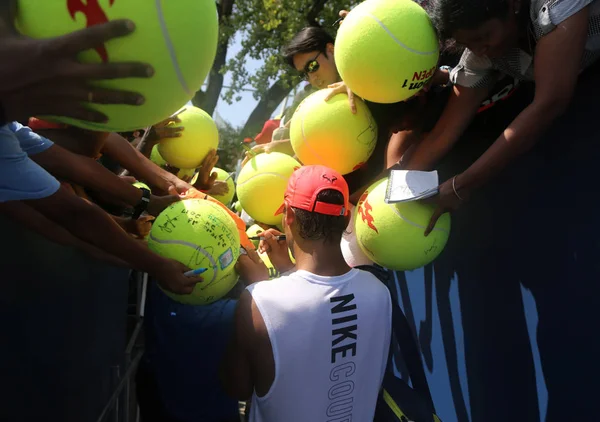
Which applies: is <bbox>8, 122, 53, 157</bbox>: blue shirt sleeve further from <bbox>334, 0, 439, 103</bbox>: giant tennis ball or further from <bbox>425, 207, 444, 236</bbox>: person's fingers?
<bbox>425, 207, 444, 236</bbox>: person's fingers

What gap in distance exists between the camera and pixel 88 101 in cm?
115

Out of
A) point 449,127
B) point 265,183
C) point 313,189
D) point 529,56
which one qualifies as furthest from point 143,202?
point 529,56

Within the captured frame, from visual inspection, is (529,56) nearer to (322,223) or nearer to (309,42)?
(322,223)

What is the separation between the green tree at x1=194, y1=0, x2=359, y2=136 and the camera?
402 inches

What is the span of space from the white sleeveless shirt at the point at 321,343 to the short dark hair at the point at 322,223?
0.53 ft

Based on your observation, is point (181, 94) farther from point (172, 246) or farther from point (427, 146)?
point (427, 146)

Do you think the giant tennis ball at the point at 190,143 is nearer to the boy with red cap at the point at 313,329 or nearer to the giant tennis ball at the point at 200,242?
the giant tennis ball at the point at 200,242

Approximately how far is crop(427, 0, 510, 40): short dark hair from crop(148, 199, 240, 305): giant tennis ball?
1211 millimetres

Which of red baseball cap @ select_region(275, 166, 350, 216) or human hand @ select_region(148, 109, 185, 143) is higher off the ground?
red baseball cap @ select_region(275, 166, 350, 216)

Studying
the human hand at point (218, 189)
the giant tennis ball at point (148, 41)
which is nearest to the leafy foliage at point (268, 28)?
the human hand at point (218, 189)

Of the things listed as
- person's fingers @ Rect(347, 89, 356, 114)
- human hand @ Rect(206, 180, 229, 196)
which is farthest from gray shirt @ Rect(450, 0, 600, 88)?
human hand @ Rect(206, 180, 229, 196)

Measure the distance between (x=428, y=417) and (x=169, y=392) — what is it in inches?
60.3

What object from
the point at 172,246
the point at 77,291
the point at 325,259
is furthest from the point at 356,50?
the point at 77,291

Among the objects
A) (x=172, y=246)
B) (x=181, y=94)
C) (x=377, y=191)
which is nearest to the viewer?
(x=181, y=94)
